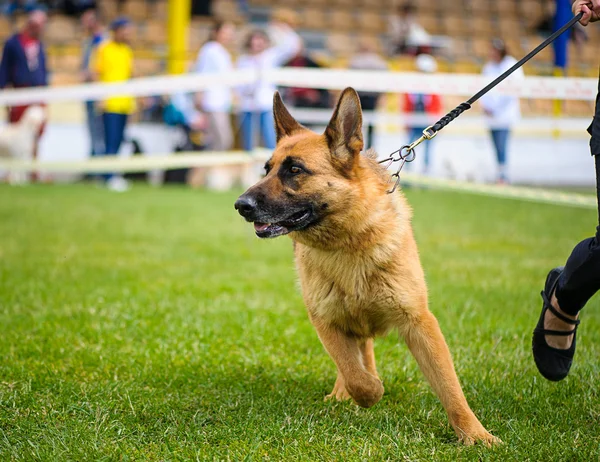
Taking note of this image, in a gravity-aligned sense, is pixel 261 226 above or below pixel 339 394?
above

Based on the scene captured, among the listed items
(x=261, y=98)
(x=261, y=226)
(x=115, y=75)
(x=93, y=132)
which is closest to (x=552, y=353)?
(x=261, y=226)

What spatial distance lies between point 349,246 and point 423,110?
12.6m

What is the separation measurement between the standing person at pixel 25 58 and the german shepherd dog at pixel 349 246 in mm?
11100


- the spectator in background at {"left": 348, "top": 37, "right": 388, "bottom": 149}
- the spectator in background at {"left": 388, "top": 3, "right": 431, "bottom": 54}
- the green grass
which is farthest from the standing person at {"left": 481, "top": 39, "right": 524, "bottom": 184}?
the green grass

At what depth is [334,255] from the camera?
3.36m

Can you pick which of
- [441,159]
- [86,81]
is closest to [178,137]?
[86,81]

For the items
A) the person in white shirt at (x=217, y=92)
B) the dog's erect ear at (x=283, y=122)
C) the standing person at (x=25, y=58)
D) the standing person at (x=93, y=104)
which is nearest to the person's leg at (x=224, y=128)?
the person in white shirt at (x=217, y=92)

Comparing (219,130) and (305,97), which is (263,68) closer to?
(219,130)

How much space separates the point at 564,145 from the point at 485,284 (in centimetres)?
1170

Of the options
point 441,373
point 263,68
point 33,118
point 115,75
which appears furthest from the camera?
point 33,118

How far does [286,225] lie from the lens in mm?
3318

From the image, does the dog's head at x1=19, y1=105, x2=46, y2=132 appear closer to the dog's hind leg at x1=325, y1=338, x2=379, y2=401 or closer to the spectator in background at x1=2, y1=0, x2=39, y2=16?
the spectator in background at x1=2, y1=0, x2=39, y2=16

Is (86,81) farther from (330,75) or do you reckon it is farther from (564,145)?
(564,145)

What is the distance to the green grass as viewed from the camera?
9.68ft
